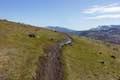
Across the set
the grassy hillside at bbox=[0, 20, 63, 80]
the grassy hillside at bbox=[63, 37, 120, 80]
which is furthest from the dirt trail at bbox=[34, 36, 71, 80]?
the grassy hillside at bbox=[63, 37, 120, 80]

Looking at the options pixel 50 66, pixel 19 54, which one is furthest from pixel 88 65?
pixel 19 54

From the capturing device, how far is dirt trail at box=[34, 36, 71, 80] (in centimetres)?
5434

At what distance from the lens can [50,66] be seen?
61781mm

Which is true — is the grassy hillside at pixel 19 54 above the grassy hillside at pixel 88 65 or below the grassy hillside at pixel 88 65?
above

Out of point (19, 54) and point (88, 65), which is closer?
point (19, 54)

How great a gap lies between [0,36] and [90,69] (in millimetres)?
32234

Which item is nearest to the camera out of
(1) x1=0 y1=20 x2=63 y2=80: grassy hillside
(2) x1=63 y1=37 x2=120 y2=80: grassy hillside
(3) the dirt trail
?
(1) x1=0 y1=20 x2=63 y2=80: grassy hillside

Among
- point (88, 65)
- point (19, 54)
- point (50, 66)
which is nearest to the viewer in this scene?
point (50, 66)

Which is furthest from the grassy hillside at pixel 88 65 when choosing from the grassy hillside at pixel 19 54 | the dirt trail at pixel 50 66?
the grassy hillside at pixel 19 54

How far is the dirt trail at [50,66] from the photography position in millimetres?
54344

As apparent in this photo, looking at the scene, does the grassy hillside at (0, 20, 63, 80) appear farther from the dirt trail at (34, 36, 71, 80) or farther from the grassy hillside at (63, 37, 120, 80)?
the grassy hillside at (63, 37, 120, 80)

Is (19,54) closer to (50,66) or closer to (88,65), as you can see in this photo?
(50,66)

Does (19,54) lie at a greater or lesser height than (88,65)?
greater

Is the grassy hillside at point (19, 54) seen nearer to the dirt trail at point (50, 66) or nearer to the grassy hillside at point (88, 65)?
the dirt trail at point (50, 66)
